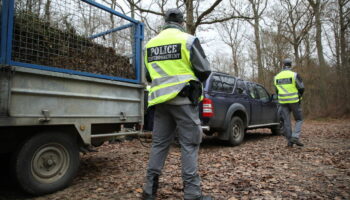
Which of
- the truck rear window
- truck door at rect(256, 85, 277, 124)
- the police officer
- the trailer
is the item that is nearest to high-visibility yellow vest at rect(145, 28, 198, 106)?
the police officer

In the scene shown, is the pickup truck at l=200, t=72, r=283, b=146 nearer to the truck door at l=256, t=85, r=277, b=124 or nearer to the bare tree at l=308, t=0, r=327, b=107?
the truck door at l=256, t=85, r=277, b=124

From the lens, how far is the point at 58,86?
2.91 metres

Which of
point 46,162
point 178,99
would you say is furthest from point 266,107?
point 46,162

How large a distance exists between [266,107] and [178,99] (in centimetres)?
595

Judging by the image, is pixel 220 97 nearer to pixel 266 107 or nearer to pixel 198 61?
pixel 266 107

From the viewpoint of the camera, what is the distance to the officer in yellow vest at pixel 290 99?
5570 millimetres

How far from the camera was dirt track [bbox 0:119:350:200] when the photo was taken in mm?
2809

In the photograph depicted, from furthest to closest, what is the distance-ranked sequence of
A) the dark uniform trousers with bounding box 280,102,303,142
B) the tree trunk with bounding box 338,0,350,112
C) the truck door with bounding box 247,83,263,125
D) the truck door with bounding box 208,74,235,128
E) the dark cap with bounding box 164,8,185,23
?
the tree trunk with bounding box 338,0,350,112 → the truck door with bounding box 247,83,263,125 → the dark uniform trousers with bounding box 280,102,303,142 → the truck door with bounding box 208,74,235,128 → the dark cap with bounding box 164,8,185,23

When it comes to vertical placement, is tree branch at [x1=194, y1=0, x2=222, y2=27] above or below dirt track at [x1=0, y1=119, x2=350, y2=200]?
above

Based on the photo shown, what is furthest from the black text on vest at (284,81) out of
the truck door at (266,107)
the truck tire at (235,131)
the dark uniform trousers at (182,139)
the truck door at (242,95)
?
the dark uniform trousers at (182,139)

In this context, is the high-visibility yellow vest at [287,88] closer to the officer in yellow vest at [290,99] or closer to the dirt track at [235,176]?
the officer in yellow vest at [290,99]

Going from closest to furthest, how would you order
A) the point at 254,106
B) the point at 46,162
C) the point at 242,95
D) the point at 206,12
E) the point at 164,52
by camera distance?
the point at 164,52
the point at 46,162
the point at 242,95
the point at 254,106
the point at 206,12

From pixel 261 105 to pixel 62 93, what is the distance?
602 centimetres

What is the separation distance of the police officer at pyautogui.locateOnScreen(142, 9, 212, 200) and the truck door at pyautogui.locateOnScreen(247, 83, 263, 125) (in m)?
4.75
